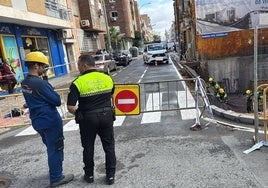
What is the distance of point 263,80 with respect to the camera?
499 inches

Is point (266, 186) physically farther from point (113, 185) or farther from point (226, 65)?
point (226, 65)

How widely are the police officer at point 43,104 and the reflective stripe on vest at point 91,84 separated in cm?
41

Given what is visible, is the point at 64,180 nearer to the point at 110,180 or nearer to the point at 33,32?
the point at 110,180

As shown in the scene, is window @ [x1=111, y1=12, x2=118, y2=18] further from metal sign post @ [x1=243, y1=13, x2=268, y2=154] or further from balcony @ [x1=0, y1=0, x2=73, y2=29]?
metal sign post @ [x1=243, y1=13, x2=268, y2=154]

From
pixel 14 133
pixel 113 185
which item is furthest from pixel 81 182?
pixel 14 133

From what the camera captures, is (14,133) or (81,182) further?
(14,133)

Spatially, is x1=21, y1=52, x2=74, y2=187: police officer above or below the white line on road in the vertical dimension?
above

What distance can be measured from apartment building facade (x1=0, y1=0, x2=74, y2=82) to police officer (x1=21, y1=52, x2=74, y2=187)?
12.3 m

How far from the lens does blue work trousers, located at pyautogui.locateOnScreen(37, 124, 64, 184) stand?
420cm

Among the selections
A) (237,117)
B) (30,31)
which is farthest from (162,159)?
(30,31)

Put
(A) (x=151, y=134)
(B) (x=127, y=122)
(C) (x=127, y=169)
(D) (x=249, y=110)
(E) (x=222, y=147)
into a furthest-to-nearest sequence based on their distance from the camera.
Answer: (D) (x=249, y=110)
(B) (x=127, y=122)
(A) (x=151, y=134)
(E) (x=222, y=147)
(C) (x=127, y=169)

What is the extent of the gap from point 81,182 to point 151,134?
2393mm

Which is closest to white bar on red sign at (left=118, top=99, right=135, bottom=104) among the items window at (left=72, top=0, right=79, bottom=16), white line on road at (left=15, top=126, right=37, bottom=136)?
white line on road at (left=15, top=126, right=37, bottom=136)

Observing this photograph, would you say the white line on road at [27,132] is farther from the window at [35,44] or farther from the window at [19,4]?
the window at [35,44]
